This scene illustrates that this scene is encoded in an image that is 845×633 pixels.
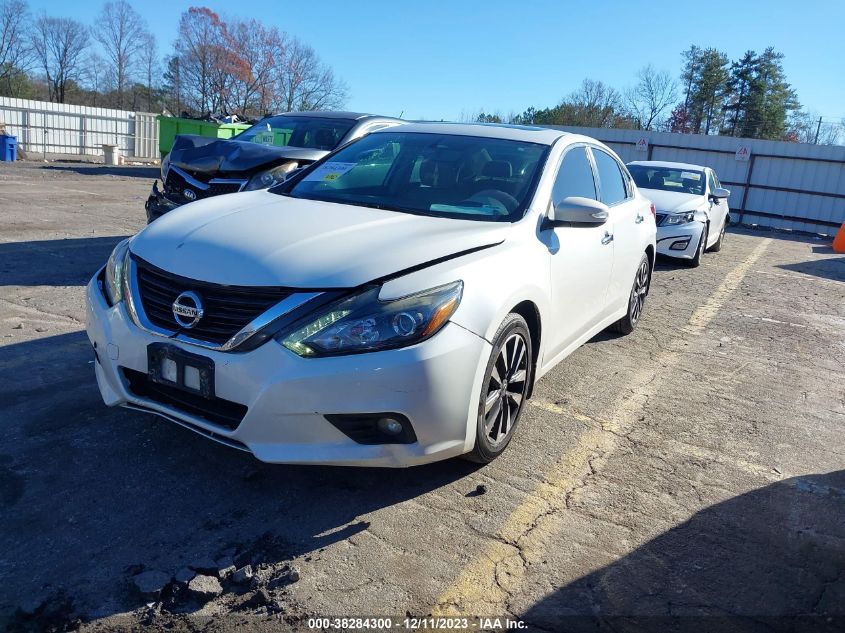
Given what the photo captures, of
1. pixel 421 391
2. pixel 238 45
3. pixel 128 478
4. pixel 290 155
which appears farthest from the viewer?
pixel 238 45

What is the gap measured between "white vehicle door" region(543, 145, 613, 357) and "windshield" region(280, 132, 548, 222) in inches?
10.3

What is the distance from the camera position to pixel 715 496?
3471 mm

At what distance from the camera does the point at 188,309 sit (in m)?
2.92

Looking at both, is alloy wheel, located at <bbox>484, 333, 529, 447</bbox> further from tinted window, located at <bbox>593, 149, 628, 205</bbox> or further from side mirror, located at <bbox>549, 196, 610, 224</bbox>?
tinted window, located at <bbox>593, 149, 628, 205</bbox>

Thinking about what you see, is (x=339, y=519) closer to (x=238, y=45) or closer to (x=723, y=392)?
(x=723, y=392)

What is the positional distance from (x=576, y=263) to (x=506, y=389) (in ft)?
3.69

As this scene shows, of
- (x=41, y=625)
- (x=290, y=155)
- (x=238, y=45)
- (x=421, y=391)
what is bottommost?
(x=41, y=625)

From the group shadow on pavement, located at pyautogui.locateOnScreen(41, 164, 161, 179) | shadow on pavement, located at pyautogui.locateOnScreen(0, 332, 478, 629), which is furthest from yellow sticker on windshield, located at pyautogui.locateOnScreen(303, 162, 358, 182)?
shadow on pavement, located at pyautogui.locateOnScreen(41, 164, 161, 179)

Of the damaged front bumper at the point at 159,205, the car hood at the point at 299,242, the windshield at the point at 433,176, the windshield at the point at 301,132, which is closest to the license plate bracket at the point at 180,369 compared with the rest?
the car hood at the point at 299,242

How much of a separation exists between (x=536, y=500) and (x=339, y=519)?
947 mm

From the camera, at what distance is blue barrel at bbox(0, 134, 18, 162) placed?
21.9 meters

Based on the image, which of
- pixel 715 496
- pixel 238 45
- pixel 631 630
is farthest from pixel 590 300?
pixel 238 45

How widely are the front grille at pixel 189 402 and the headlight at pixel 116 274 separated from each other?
366mm

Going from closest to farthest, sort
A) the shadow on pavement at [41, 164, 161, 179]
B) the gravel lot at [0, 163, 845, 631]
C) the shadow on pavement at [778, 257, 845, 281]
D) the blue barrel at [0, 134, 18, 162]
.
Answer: the gravel lot at [0, 163, 845, 631]
the shadow on pavement at [778, 257, 845, 281]
the shadow on pavement at [41, 164, 161, 179]
the blue barrel at [0, 134, 18, 162]
